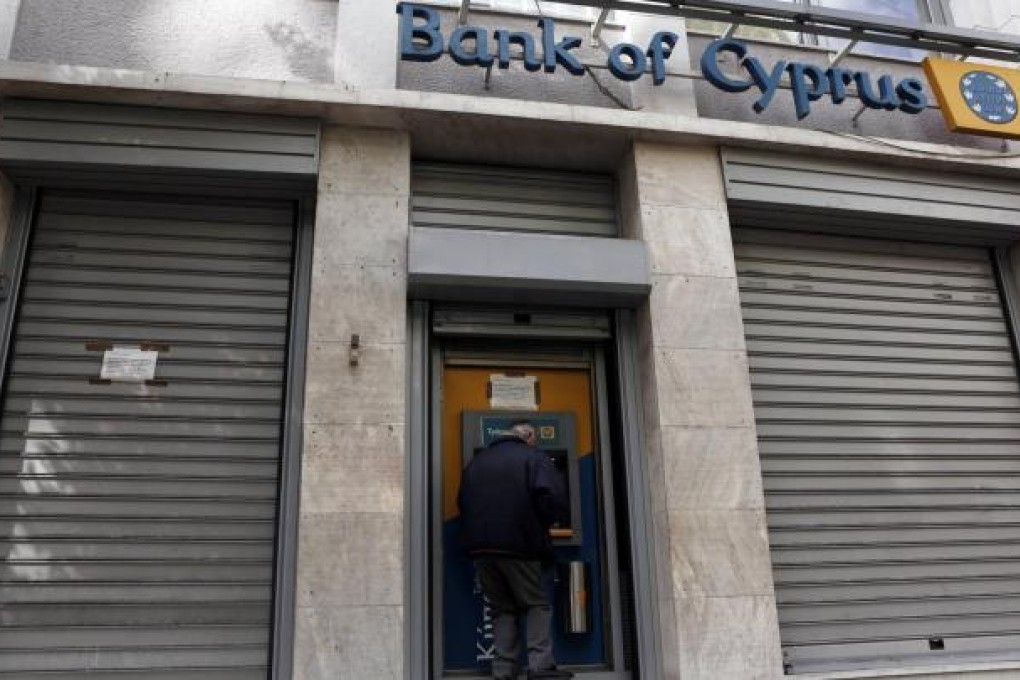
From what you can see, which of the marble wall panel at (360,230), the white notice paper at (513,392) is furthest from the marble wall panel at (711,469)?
the marble wall panel at (360,230)

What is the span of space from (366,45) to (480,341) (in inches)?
94.1

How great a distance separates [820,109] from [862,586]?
392cm

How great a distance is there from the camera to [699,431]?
5.68 metres

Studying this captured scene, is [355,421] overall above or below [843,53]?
below

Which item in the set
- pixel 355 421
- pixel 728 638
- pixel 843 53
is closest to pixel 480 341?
pixel 355 421

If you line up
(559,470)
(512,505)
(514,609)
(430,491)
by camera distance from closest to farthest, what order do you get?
(512,505), (514,609), (430,491), (559,470)

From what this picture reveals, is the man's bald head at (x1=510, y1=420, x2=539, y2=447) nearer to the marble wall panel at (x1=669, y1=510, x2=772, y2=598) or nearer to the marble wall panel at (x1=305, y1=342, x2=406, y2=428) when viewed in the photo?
the marble wall panel at (x1=305, y1=342, x2=406, y2=428)

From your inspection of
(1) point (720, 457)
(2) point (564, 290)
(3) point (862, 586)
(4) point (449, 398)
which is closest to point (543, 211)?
(2) point (564, 290)

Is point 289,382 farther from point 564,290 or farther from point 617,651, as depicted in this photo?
point 617,651

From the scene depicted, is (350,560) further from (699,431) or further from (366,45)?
(366,45)

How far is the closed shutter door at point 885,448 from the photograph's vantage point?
592 cm

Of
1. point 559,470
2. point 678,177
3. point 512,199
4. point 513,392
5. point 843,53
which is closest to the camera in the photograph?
point 559,470

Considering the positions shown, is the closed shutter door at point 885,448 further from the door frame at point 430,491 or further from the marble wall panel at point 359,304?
the marble wall panel at point 359,304

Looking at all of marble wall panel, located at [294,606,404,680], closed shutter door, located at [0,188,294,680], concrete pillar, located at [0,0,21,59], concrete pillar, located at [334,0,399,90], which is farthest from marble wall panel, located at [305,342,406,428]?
concrete pillar, located at [0,0,21,59]
